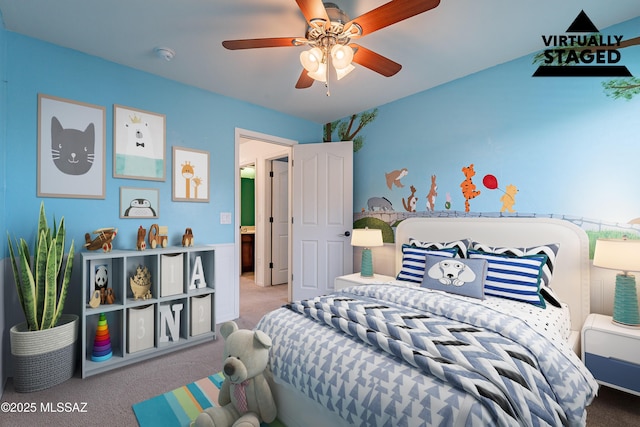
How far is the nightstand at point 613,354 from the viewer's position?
69.5 inches

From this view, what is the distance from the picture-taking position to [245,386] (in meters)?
1.61

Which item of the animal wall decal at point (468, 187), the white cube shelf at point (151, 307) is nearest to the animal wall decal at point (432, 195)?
the animal wall decal at point (468, 187)

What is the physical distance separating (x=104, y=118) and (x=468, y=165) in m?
3.42

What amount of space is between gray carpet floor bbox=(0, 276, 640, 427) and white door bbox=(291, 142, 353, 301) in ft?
5.38

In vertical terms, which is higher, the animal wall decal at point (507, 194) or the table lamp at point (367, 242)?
the animal wall decal at point (507, 194)

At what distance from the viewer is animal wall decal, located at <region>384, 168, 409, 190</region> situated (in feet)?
11.5

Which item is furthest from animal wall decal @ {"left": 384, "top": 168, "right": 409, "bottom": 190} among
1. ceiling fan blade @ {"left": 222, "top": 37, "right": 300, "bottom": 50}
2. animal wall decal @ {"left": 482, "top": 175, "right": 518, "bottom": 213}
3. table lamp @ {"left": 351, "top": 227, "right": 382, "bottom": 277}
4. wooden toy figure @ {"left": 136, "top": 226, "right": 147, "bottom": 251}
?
wooden toy figure @ {"left": 136, "top": 226, "right": 147, "bottom": 251}

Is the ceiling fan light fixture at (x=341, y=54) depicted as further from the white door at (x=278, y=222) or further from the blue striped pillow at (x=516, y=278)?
the white door at (x=278, y=222)

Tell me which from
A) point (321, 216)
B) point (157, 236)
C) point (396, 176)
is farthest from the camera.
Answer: point (321, 216)

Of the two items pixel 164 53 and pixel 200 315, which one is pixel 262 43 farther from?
pixel 200 315

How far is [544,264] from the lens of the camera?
216 centimetres

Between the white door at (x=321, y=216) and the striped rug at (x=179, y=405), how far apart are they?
2.00 m

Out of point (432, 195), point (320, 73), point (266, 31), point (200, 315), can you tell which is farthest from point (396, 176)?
point (200, 315)

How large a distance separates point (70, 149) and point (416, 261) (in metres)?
3.12
